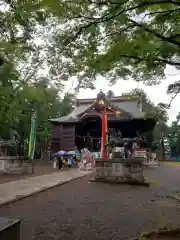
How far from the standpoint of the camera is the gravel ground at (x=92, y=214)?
5.49 metres

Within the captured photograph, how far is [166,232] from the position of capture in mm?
4758

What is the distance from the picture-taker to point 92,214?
702cm

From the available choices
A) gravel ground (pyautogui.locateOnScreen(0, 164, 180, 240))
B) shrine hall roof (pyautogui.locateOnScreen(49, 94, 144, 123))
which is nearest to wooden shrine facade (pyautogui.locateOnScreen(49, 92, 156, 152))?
shrine hall roof (pyautogui.locateOnScreen(49, 94, 144, 123))

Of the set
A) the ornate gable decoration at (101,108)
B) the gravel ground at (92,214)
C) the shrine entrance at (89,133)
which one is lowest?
the gravel ground at (92,214)

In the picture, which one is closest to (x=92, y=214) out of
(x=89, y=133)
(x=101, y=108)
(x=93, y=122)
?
(x=101, y=108)

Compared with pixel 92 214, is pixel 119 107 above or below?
A: above

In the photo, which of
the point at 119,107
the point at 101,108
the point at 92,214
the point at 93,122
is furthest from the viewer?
the point at 119,107

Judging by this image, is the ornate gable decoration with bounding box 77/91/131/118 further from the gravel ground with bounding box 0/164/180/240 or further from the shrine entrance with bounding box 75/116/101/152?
the gravel ground with bounding box 0/164/180/240

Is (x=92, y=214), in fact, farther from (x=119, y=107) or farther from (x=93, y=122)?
(x=119, y=107)

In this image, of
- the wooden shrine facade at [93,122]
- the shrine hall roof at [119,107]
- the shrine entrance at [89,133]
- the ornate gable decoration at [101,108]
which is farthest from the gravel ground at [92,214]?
the shrine entrance at [89,133]

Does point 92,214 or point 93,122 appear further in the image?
point 93,122

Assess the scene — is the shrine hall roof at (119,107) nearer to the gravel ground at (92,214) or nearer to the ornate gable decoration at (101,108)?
the ornate gable decoration at (101,108)

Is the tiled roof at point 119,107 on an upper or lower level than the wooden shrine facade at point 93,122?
upper

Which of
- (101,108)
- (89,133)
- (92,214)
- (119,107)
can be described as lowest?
(92,214)
